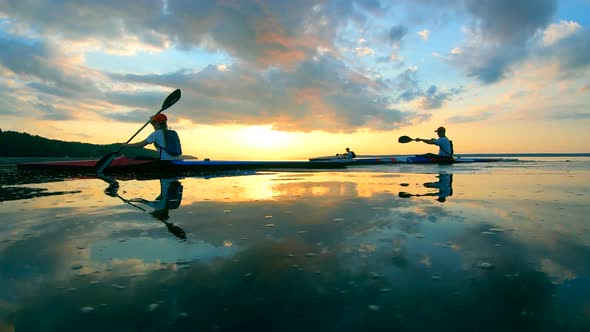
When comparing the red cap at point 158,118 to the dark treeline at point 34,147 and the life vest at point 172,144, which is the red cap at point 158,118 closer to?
the life vest at point 172,144

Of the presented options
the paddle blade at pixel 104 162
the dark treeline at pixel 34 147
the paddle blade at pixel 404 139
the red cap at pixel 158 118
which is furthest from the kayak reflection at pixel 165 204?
the dark treeline at pixel 34 147

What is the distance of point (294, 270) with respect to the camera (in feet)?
7.18

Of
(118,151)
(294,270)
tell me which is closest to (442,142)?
(118,151)

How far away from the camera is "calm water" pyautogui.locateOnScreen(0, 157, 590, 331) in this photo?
1.56m

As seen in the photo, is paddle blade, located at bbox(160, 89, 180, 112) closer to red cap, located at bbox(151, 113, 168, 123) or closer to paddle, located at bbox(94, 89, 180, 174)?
paddle, located at bbox(94, 89, 180, 174)

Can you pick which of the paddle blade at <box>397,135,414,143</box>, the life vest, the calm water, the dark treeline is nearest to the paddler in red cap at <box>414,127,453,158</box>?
the paddle blade at <box>397,135,414,143</box>

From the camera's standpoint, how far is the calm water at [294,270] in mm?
1562

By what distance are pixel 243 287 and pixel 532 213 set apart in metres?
4.37

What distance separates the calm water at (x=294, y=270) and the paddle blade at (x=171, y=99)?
9099 millimetres

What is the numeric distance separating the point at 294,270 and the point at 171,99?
12.3 m

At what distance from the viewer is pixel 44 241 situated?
2928 mm

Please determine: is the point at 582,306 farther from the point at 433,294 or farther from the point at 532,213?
the point at 532,213

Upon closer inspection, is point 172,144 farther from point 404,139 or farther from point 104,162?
point 404,139

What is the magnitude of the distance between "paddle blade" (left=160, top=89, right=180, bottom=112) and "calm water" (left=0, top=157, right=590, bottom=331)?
9.10 meters
